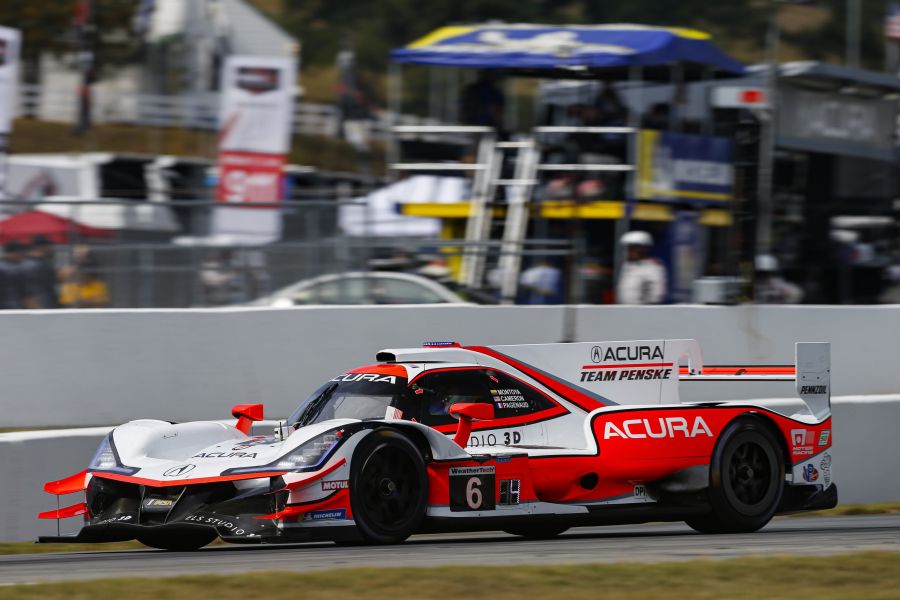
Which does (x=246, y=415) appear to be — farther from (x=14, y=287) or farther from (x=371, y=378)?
(x=14, y=287)

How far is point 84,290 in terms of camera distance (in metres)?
12.1

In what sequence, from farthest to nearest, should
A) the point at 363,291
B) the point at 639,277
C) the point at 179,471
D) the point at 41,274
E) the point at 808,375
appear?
the point at 639,277, the point at 363,291, the point at 41,274, the point at 808,375, the point at 179,471

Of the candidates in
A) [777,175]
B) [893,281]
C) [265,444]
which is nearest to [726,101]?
[893,281]

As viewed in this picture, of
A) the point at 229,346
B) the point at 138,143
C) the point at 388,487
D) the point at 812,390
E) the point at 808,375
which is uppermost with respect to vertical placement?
the point at 138,143

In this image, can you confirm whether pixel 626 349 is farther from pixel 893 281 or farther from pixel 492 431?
pixel 893 281

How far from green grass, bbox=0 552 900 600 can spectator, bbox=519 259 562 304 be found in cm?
653

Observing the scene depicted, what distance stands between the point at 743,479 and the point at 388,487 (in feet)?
8.64

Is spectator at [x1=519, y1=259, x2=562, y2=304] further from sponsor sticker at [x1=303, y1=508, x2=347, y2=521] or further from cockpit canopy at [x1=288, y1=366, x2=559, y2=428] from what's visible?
sponsor sticker at [x1=303, y1=508, x2=347, y2=521]

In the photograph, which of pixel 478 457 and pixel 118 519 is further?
pixel 478 457

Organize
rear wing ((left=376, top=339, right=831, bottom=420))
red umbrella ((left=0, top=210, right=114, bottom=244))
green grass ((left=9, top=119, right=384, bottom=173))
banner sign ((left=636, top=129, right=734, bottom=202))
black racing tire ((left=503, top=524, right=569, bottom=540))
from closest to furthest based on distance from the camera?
1. rear wing ((left=376, top=339, right=831, bottom=420))
2. black racing tire ((left=503, top=524, right=569, bottom=540))
3. red umbrella ((left=0, top=210, right=114, bottom=244))
4. banner sign ((left=636, top=129, right=734, bottom=202))
5. green grass ((left=9, top=119, right=384, bottom=173))

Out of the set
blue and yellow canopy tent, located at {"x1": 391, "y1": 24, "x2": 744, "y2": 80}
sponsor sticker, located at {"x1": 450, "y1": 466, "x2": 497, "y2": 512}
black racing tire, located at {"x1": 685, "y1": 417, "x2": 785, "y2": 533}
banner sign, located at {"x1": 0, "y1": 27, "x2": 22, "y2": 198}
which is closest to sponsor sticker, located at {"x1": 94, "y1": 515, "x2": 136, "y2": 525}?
sponsor sticker, located at {"x1": 450, "y1": 466, "x2": 497, "y2": 512}

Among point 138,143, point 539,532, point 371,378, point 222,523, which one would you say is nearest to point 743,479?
point 539,532

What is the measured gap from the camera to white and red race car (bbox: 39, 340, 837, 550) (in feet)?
24.6

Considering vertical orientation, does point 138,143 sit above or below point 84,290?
above
